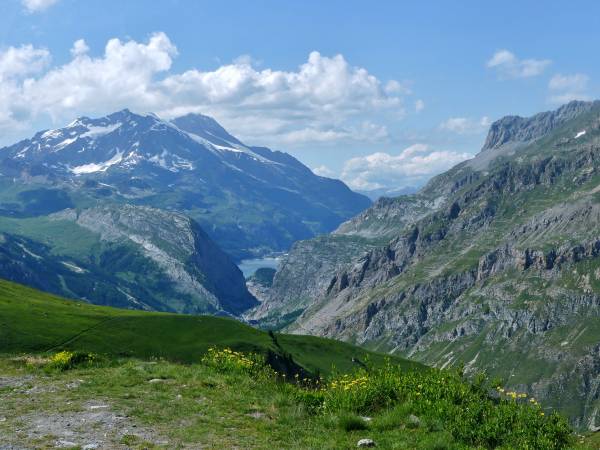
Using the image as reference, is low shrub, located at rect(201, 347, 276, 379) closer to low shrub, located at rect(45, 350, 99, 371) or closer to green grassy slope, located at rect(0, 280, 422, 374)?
low shrub, located at rect(45, 350, 99, 371)

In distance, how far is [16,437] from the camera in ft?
59.3

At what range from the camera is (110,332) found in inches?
4183

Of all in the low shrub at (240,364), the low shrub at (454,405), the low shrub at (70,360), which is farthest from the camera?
the low shrub at (70,360)

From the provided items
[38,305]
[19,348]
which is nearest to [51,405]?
[19,348]

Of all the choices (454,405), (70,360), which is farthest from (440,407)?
(70,360)

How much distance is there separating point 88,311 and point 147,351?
81.9 feet

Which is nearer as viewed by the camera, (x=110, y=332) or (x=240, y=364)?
(x=240, y=364)

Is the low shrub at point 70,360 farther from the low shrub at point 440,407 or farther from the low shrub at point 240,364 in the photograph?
the low shrub at point 440,407

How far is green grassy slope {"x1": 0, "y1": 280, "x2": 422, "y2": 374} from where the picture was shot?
85.6m

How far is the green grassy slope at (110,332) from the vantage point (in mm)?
85562

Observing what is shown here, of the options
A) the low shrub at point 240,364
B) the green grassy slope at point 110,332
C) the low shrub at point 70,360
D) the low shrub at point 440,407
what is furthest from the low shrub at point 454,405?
the green grassy slope at point 110,332

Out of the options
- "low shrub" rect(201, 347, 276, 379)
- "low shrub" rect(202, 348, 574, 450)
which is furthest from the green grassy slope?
"low shrub" rect(202, 348, 574, 450)

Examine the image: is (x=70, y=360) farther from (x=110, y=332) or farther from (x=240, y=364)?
(x=110, y=332)

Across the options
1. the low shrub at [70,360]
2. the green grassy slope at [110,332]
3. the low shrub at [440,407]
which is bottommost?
the green grassy slope at [110,332]
